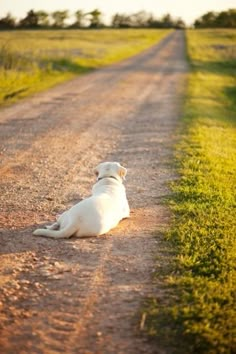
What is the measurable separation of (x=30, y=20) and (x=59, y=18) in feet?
25.4

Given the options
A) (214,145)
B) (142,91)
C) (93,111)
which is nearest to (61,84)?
(142,91)

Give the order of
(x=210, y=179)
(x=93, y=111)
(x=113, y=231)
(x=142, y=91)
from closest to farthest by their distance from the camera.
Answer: (x=113, y=231)
(x=210, y=179)
(x=93, y=111)
(x=142, y=91)

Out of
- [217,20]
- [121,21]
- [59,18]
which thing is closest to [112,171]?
[59,18]

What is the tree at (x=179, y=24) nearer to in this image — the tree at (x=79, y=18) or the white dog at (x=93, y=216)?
the tree at (x=79, y=18)

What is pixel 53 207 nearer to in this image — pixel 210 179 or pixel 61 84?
pixel 210 179

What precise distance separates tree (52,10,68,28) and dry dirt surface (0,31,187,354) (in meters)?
85.3

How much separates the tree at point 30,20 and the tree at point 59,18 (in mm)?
4693

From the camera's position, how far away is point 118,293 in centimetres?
462

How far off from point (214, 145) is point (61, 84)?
12.4 metres

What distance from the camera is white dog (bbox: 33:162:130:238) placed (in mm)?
5594

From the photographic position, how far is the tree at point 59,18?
96012 mm

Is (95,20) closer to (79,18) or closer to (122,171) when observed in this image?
(79,18)

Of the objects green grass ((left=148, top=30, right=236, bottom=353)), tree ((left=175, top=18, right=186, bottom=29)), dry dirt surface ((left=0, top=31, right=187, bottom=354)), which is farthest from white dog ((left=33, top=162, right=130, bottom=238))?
tree ((left=175, top=18, right=186, bottom=29))

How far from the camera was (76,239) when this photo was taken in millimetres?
5719
